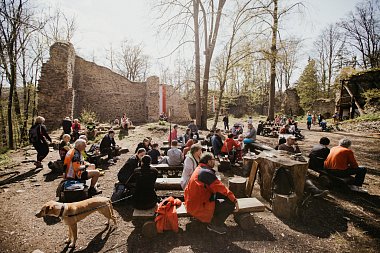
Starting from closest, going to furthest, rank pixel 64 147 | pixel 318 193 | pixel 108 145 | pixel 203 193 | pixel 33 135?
pixel 203 193
pixel 318 193
pixel 64 147
pixel 33 135
pixel 108 145

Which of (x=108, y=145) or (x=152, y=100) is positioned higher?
(x=152, y=100)

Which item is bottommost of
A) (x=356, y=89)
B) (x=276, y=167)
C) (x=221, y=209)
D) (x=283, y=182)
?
(x=221, y=209)

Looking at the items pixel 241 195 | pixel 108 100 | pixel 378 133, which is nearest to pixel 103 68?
pixel 108 100

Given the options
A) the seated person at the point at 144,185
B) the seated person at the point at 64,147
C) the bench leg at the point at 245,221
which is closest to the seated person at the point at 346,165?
the bench leg at the point at 245,221

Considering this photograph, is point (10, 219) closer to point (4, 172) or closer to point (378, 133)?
point (4, 172)

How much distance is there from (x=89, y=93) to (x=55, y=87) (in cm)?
401

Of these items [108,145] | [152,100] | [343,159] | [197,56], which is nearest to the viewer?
[343,159]

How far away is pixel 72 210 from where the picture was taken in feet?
10.2

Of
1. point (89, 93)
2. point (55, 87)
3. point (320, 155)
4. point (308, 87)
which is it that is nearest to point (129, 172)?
point (320, 155)

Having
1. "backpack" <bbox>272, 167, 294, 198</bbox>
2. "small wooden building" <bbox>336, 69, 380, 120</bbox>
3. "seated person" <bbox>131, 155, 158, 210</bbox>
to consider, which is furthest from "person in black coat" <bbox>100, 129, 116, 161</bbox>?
"small wooden building" <bbox>336, 69, 380, 120</bbox>

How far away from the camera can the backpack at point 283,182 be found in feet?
13.6

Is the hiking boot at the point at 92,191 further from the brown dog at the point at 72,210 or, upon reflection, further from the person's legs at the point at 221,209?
the person's legs at the point at 221,209

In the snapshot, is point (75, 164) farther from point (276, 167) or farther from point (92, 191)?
point (276, 167)

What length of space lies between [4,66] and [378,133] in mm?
22616
